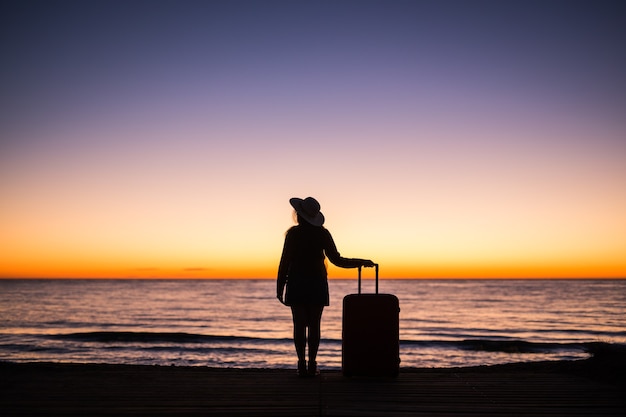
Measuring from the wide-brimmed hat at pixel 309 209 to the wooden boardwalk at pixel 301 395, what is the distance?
61.9 inches

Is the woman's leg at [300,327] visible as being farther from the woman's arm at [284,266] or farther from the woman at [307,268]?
the woman's arm at [284,266]

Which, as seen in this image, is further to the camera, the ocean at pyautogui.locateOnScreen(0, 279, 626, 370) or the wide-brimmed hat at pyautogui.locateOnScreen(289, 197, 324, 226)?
the ocean at pyautogui.locateOnScreen(0, 279, 626, 370)

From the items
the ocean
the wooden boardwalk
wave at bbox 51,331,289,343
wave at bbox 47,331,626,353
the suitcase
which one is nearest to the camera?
the wooden boardwalk

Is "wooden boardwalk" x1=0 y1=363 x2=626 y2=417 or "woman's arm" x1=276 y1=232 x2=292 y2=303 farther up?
"woman's arm" x1=276 y1=232 x2=292 y2=303

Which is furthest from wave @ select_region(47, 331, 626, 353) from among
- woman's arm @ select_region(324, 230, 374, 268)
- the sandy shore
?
the sandy shore

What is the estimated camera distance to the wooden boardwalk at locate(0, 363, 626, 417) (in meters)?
4.02

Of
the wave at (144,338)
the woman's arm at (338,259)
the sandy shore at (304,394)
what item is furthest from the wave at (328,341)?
the sandy shore at (304,394)

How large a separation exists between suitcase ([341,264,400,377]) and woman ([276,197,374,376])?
0.99 feet

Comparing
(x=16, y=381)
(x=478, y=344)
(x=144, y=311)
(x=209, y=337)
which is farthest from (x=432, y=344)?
(x=144, y=311)

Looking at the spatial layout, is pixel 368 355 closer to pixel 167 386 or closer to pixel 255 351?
pixel 167 386

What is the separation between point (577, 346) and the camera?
21156mm

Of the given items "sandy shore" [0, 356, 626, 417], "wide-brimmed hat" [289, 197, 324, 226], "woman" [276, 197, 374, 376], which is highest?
"wide-brimmed hat" [289, 197, 324, 226]

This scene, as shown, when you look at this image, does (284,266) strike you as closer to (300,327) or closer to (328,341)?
(300,327)

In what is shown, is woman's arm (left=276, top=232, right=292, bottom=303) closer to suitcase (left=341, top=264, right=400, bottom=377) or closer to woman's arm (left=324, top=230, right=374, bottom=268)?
woman's arm (left=324, top=230, right=374, bottom=268)
